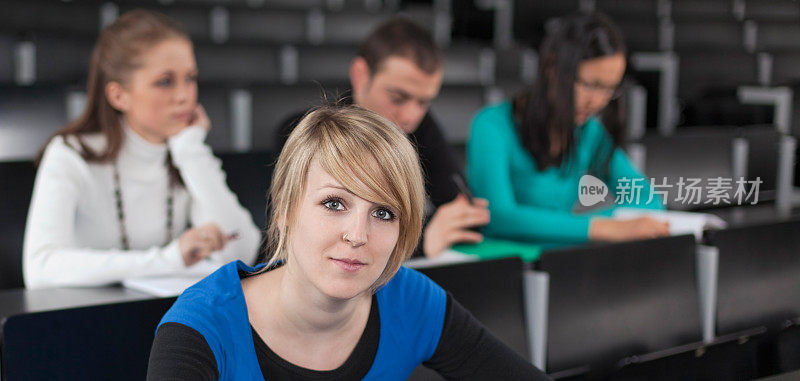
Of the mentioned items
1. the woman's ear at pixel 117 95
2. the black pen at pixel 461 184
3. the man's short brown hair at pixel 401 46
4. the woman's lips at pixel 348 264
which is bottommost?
the woman's lips at pixel 348 264

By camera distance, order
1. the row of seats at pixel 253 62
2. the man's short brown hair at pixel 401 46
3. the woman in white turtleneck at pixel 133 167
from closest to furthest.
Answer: the woman in white turtleneck at pixel 133 167, the man's short brown hair at pixel 401 46, the row of seats at pixel 253 62

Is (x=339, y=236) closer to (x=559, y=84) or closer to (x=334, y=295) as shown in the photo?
(x=334, y=295)

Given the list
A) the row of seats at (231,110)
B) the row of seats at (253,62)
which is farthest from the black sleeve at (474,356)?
the row of seats at (253,62)

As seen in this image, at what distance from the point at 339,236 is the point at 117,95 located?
0.93 m

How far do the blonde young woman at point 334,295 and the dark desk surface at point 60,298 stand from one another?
26cm

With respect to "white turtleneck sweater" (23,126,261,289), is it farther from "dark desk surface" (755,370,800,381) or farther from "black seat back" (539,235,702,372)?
"dark desk surface" (755,370,800,381)

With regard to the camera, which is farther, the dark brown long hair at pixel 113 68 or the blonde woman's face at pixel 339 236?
the dark brown long hair at pixel 113 68

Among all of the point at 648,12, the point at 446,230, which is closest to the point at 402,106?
the point at 446,230

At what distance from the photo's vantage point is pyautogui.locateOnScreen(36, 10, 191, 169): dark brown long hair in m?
1.62

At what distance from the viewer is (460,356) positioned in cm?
104

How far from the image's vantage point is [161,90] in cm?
164

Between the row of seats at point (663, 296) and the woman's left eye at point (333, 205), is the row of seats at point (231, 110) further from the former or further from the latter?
the woman's left eye at point (333, 205)

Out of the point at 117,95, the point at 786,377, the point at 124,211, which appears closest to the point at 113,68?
the point at 117,95

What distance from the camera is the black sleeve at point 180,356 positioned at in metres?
0.79
